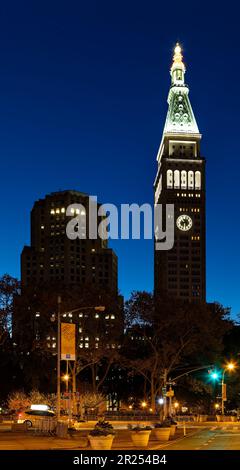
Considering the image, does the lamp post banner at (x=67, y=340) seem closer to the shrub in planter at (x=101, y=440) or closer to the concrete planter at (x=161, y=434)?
the concrete planter at (x=161, y=434)

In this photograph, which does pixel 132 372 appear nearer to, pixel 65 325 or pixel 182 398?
pixel 182 398

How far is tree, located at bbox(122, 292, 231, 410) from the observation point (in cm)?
9609

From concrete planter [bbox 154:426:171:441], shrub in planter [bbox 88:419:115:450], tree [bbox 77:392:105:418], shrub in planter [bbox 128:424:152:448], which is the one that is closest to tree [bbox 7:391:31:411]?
tree [bbox 77:392:105:418]

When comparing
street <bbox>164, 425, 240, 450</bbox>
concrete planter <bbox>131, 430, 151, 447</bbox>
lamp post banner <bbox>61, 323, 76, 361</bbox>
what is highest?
lamp post banner <bbox>61, 323, 76, 361</bbox>

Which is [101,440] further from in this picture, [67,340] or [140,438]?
[67,340]

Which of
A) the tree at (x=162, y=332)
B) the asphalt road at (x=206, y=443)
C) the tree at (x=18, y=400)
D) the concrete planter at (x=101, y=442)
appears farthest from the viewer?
the tree at (x=162, y=332)

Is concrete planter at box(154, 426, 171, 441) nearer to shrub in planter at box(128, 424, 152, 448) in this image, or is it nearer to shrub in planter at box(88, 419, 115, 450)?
shrub in planter at box(128, 424, 152, 448)

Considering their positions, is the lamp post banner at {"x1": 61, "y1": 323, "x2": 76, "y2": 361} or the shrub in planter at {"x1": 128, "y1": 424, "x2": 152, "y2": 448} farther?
the lamp post banner at {"x1": 61, "y1": 323, "x2": 76, "y2": 361}

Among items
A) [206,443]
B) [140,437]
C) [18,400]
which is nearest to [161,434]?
[206,443]

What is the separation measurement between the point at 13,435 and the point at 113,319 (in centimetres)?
4936

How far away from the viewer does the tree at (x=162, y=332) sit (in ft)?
315

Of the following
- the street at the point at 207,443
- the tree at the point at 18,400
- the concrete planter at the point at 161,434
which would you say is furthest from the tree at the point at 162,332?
the concrete planter at the point at 161,434

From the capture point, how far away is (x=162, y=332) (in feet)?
325
